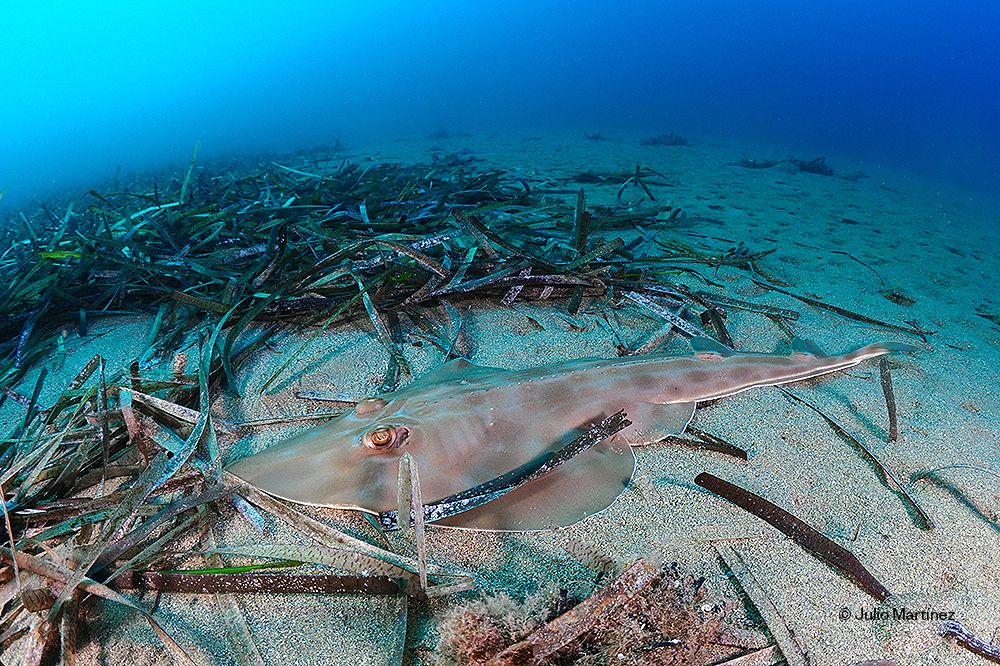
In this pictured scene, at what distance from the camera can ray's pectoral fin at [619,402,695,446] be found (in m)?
2.46

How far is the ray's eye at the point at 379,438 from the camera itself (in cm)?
197

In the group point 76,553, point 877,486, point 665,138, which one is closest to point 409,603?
point 76,553

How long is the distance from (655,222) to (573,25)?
327ft

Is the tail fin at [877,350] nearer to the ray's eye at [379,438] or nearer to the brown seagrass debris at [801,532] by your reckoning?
the brown seagrass debris at [801,532]

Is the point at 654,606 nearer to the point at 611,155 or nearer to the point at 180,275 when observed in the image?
the point at 180,275

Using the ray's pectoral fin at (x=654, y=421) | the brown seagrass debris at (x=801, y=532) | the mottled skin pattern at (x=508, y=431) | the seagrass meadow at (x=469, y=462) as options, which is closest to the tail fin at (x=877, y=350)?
the seagrass meadow at (x=469, y=462)

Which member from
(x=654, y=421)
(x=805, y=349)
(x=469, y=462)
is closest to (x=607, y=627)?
(x=469, y=462)

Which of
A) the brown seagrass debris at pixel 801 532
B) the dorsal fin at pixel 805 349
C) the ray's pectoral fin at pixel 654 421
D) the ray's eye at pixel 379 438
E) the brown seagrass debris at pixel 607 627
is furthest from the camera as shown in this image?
the dorsal fin at pixel 805 349

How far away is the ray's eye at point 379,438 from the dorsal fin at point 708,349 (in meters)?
1.81

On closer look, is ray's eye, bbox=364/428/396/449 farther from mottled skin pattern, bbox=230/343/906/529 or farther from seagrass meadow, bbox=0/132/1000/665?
seagrass meadow, bbox=0/132/1000/665

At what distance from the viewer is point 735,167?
12.8 metres

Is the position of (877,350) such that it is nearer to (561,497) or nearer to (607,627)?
(561,497)

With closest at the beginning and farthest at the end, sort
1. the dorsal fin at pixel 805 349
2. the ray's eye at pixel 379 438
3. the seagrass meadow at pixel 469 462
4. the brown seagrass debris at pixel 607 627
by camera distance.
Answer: the brown seagrass debris at pixel 607 627, the seagrass meadow at pixel 469 462, the ray's eye at pixel 379 438, the dorsal fin at pixel 805 349

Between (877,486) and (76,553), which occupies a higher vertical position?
(76,553)
